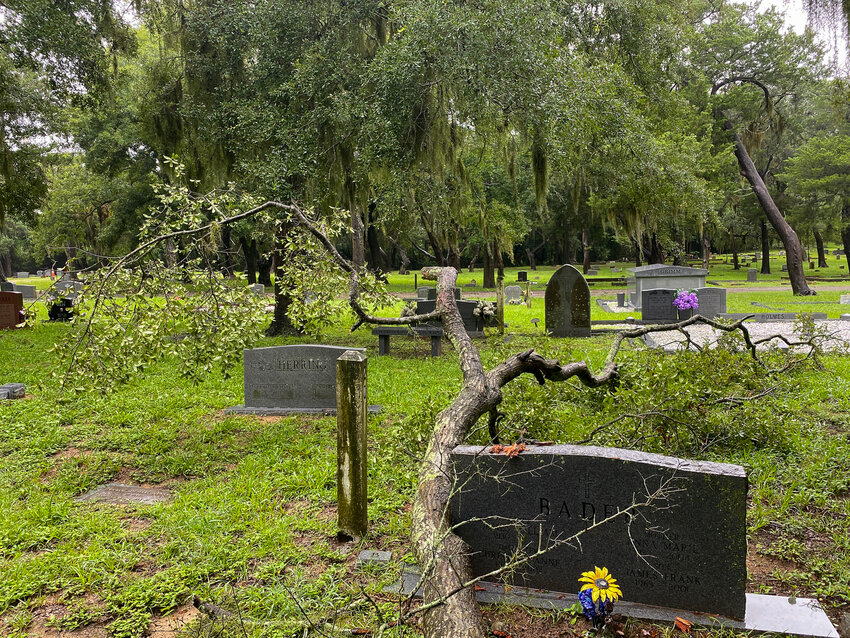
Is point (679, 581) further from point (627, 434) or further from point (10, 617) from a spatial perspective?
point (10, 617)

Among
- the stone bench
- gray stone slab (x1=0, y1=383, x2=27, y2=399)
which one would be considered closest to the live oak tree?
the stone bench

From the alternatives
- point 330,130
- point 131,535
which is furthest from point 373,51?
point 131,535

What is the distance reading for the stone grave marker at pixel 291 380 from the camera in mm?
7699

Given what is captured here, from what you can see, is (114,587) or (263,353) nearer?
(114,587)

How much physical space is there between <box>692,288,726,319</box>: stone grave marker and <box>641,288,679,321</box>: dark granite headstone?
1178 millimetres

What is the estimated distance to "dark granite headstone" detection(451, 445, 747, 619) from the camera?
10.3ft

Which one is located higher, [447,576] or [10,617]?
[447,576]

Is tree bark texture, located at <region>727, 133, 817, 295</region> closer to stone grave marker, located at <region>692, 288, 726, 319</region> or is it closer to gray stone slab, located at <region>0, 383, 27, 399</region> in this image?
stone grave marker, located at <region>692, 288, 726, 319</region>

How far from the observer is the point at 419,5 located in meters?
9.59

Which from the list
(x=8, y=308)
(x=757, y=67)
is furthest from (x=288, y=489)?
(x=757, y=67)

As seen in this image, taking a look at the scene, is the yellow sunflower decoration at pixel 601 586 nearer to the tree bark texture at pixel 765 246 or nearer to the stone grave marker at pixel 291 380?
the stone grave marker at pixel 291 380

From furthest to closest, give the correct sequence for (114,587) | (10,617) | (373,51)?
(373,51)
(114,587)
(10,617)

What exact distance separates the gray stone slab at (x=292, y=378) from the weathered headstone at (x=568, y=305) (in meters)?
6.99

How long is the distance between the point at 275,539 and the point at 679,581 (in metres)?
2.57
